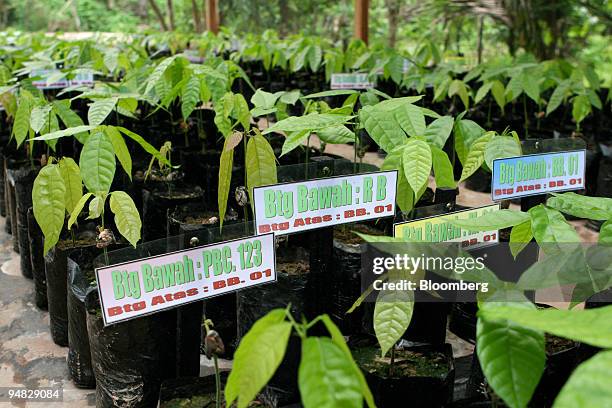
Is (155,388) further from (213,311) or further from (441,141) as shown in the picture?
(441,141)

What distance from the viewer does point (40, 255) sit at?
62.0 inches

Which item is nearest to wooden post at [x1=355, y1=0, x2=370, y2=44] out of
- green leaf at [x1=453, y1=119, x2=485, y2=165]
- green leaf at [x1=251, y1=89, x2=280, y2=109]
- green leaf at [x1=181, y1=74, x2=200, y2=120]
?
green leaf at [x1=181, y1=74, x2=200, y2=120]

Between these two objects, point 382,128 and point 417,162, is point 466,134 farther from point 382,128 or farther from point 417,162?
point 417,162

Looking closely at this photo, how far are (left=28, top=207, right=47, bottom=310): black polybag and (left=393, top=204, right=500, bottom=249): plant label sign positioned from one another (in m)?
0.99

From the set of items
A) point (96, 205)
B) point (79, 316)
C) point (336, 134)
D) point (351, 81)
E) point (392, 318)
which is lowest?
point (79, 316)

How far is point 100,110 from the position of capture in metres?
1.29

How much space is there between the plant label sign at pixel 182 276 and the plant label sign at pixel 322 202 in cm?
5

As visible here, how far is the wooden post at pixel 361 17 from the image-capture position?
3.83 metres

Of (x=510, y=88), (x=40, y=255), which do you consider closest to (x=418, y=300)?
(x=40, y=255)

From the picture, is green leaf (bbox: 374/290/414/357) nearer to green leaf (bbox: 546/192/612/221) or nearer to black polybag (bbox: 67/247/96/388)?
green leaf (bbox: 546/192/612/221)

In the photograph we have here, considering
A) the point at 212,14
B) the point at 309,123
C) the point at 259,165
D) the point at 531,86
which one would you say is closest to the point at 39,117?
the point at 259,165

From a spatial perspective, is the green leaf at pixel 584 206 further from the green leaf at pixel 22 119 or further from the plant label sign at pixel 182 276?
the green leaf at pixel 22 119

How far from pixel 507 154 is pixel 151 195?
3.10 feet

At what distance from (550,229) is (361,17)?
3373mm
